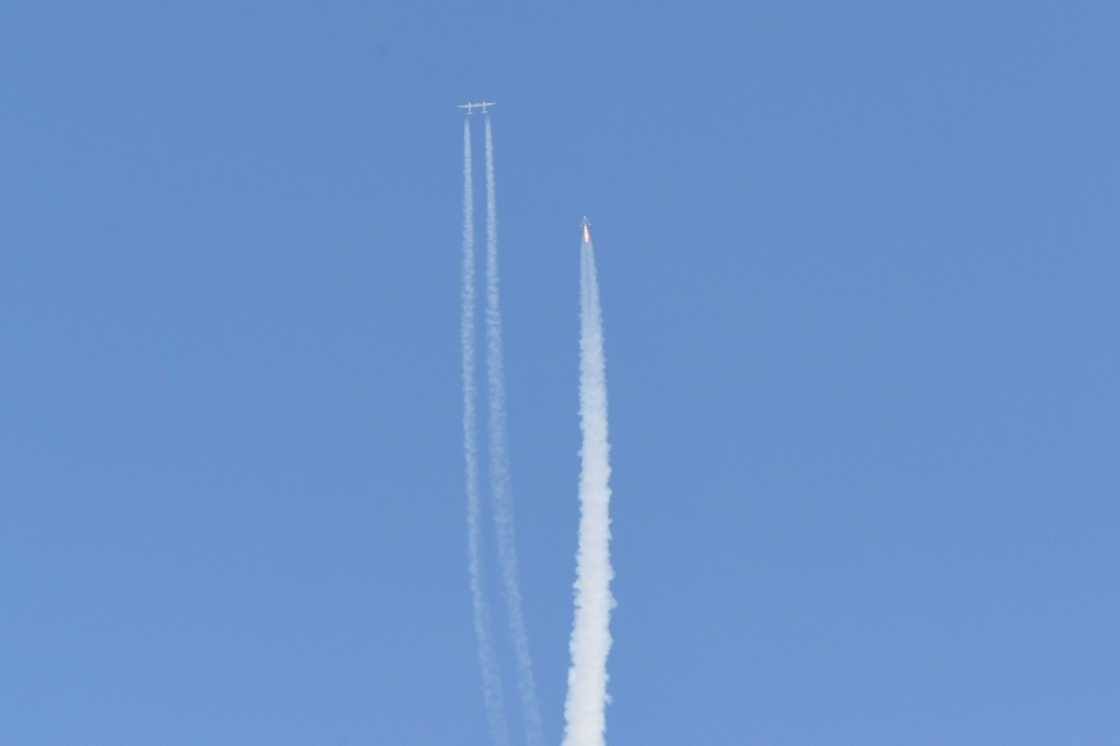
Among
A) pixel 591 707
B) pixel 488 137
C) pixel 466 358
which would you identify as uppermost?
pixel 488 137

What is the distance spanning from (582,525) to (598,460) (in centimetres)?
260

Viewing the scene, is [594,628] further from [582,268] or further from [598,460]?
[582,268]

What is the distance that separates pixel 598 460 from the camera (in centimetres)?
8938

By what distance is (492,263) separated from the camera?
9106 centimetres

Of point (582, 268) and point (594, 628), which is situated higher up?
point (582, 268)

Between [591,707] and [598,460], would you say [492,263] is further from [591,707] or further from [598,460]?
[591,707]

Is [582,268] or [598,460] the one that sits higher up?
[582,268]

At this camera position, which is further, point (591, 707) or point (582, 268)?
point (582, 268)

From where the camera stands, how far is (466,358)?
89500 mm

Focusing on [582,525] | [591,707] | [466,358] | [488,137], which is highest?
[488,137]

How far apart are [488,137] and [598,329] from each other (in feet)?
29.0

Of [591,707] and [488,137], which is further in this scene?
[488,137]

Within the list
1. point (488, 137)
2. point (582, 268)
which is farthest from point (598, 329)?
point (488, 137)

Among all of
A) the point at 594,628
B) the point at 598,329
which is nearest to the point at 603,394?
the point at 598,329
